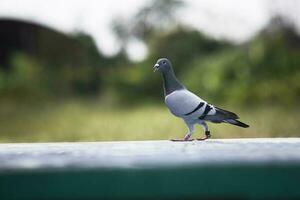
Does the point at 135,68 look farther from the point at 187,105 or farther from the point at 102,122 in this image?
the point at 187,105

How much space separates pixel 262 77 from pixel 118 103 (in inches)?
55.9

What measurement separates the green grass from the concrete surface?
1.92 metres

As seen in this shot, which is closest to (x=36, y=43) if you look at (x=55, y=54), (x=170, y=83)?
(x=55, y=54)

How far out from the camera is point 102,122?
4680 millimetres

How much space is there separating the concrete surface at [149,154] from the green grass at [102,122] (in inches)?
75.7

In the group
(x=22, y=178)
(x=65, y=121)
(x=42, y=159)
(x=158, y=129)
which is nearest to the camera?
(x=22, y=178)

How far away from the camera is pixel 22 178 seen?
200 cm

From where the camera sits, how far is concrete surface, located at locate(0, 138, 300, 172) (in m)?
2.04

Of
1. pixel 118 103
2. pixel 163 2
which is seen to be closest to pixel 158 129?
pixel 118 103

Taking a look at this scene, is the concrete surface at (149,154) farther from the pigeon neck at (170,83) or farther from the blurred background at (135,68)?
the blurred background at (135,68)

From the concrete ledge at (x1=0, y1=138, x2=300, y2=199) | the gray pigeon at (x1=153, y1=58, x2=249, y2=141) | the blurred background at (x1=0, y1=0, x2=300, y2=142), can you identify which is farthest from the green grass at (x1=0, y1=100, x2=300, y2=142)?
the concrete ledge at (x1=0, y1=138, x2=300, y2=199)

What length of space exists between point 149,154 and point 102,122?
2546 mm

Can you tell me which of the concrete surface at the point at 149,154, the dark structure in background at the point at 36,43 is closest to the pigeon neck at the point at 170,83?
the concrete surface at the point at 149,154

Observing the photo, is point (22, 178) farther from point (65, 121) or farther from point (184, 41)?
point (184, 41)
